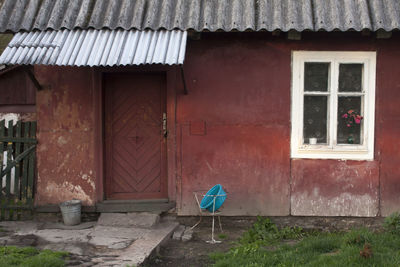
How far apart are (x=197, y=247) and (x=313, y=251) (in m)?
1.62

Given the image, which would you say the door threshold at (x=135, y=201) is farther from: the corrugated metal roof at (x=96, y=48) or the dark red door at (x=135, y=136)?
the corrugated metal roof at (x=96, y=48)

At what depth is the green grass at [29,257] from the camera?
4.30 m

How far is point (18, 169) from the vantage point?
6.46 metres

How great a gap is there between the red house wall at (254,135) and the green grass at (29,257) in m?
1.65

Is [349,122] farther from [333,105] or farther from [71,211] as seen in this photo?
[71,211]

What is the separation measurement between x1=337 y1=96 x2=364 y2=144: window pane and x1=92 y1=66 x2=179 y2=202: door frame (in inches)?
105

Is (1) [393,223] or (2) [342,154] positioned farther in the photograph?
(2) [342,154]

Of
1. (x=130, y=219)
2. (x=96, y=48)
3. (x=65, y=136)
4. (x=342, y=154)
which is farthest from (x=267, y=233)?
(x=96, y=48)

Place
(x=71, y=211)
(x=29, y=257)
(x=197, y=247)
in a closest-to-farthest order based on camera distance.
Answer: (x=29, y=257), (x=197, y=247), (x=71, y=211)

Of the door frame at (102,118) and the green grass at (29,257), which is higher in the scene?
the door frame at (102,118)

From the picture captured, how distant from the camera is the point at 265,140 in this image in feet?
20.4

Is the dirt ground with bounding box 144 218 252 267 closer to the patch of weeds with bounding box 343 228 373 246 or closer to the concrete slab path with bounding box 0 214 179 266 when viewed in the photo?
the concrete slab path with bounding box 0 214 179 266

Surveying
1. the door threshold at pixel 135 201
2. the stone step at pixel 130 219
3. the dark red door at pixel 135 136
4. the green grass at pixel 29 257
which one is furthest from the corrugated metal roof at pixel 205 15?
the green grass at pixel 29 257

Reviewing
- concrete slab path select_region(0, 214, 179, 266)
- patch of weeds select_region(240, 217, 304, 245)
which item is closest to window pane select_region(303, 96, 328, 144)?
patch of weeds select_region(240, 217, 304, 245)
